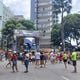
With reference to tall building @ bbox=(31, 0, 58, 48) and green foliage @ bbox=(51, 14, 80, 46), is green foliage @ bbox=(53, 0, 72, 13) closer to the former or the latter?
green foliage @ bbox=(51, 14, 80, 46)

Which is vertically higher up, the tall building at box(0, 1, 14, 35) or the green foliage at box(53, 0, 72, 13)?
the tall building at box(0, 1, 14, 35)

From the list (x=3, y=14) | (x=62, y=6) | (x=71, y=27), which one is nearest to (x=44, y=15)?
(x=3, y=14)

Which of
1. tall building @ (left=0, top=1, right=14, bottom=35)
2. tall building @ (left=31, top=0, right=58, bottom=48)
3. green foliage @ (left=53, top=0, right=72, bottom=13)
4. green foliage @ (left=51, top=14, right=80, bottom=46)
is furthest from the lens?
tall building @ (left=31, top=0, right=58, bottom=48)

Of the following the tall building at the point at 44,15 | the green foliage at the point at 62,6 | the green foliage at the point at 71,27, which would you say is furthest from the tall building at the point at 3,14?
the green foliage at the point at 62,6

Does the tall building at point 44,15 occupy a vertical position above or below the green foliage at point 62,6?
above

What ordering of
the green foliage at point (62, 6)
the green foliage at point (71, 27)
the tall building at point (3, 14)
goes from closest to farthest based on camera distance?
the green foliage at point (62, 6)
the green foliage at point (71, 27)
the tall building at point (3, 14)

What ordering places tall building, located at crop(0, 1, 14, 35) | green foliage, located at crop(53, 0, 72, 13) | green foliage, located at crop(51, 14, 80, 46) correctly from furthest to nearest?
1. tall building, located at crop(0, 1, 14, 35)
2. green foliage, located at crop(51, 14, 80, 46)
3. green foliage, located at crop(53, 0, 72, 13)

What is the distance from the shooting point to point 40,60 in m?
37.8

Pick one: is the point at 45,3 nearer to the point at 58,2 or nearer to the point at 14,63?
the point at 58,2

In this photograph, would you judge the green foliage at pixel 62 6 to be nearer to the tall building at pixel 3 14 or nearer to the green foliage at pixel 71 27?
the green foliage at pixel 71 27

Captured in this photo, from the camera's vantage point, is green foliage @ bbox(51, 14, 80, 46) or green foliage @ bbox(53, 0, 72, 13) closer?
green foliage @ bbox(53, 0, 72, 13)

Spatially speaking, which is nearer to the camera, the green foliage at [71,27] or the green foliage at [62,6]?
the green foliage at [62,6]

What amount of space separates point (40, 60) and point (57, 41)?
2317 inches

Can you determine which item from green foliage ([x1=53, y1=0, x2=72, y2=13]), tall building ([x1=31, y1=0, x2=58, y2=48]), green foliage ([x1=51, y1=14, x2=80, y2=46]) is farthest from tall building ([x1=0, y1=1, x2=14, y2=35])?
green foliage ([x1=53, y1=0, x2=72, y2=13])
